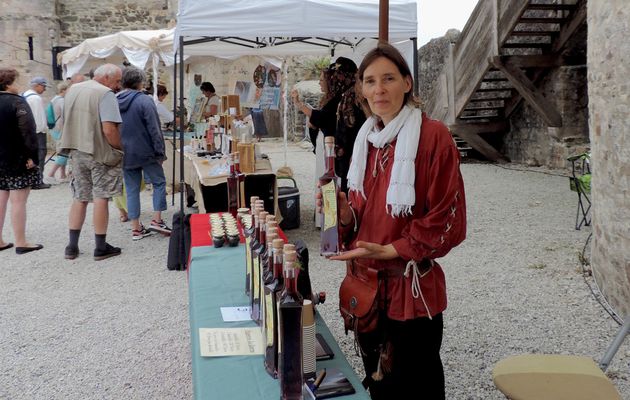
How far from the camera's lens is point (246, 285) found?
7.60ft

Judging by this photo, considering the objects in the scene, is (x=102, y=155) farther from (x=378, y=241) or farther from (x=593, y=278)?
(x=593, y=278)

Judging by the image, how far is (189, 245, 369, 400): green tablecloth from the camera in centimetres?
156

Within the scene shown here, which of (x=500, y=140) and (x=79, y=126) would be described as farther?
(x=500, y=140)

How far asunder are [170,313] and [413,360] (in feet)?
9.14

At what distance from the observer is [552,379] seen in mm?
2111

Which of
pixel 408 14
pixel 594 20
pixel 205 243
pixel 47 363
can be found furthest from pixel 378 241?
pixel 408 14

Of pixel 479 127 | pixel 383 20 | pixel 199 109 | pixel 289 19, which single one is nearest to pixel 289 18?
pixel 289 19

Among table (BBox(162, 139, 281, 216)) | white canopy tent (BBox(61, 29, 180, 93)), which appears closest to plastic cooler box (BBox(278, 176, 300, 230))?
table (BBox(162, 139, 281, 216))

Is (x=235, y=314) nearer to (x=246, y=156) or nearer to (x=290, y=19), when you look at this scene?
(x=246, y=156)

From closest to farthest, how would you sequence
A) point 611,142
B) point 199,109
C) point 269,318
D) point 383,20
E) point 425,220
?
point 269,318 < point 425,220 < point 383,20 < point 611,142 < point 199,109

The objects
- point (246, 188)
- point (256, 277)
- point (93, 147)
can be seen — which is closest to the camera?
point (256, 277)

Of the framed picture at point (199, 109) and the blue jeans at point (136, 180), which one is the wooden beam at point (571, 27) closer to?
the framed picture at point (199, 109)

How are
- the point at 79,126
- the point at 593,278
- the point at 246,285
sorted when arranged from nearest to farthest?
the point at 246,285
the point at 593,278
the point at 79,126

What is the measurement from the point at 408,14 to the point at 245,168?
85.2 inches
